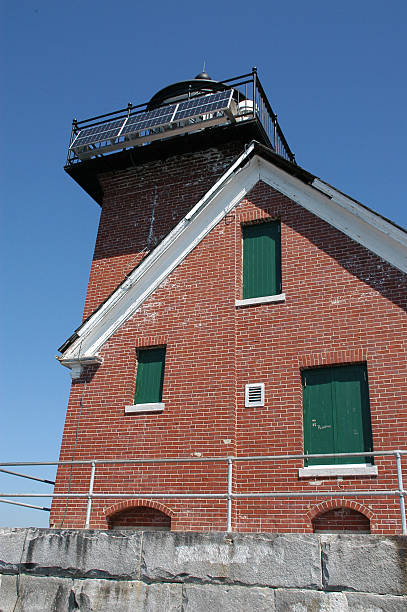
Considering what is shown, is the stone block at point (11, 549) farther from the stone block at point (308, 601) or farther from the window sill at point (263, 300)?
the window sill at point (263, 300)

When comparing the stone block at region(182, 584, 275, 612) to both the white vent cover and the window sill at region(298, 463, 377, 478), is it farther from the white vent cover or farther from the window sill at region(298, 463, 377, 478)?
the white vent cover

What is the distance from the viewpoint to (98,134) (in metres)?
15.0

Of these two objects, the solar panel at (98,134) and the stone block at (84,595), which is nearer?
the stone block at (84,595)

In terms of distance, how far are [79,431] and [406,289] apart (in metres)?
6.55

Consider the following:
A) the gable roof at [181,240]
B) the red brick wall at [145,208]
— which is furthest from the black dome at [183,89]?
the gable roof at [181,240]

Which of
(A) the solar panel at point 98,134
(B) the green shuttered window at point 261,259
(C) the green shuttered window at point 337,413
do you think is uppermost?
(A) the solar panel at point 98,134

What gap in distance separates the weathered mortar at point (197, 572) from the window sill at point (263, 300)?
4.63 meters

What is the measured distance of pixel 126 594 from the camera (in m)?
7.34

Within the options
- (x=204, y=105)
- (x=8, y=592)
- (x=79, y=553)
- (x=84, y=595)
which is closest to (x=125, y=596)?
(x=84, y=595)

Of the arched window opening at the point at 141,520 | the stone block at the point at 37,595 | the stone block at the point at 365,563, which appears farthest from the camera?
the arched window opening at the point at 141,520

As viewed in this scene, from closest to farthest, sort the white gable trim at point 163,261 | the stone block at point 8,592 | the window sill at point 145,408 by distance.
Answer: the stone block at point 8,592, the window sill at point 145,408, the white gable trim at point 163,261

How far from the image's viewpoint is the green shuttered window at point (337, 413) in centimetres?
896

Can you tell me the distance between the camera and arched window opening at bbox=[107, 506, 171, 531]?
957cm

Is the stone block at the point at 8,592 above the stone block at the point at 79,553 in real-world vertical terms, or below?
below
